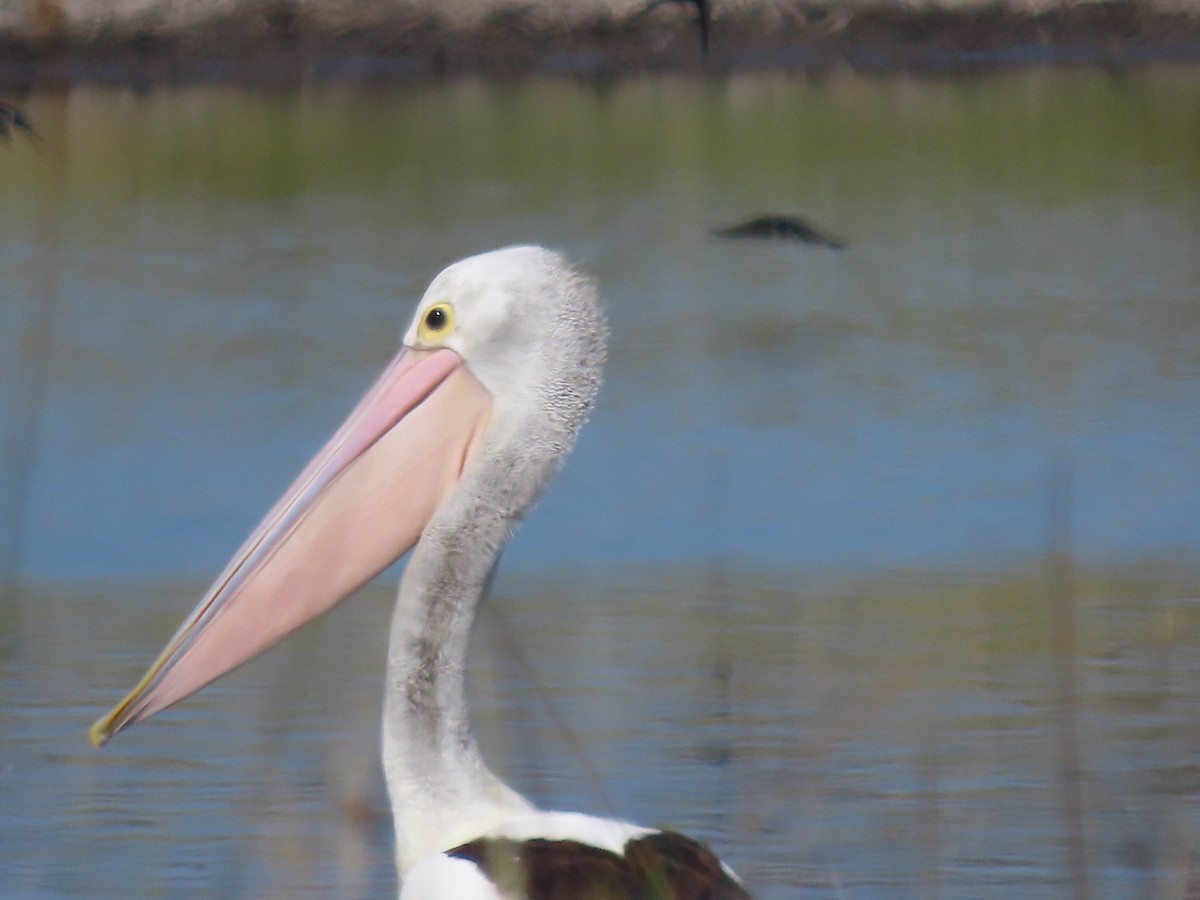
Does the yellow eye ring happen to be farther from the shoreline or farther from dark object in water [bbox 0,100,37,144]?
the shoreline

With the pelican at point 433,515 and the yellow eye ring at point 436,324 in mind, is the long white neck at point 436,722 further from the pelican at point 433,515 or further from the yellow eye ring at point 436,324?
the yellow eye ring at point 436,324

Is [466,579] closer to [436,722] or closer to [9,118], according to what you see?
[436,722]

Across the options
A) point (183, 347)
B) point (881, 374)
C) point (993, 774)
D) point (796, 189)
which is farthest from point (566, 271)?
point (796, 189)

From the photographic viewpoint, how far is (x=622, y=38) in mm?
24391

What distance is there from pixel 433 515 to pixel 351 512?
0.12 meters

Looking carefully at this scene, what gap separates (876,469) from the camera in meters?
7.74

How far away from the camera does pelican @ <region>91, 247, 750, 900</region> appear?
305 cm

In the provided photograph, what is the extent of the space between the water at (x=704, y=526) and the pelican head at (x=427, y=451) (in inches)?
8.2

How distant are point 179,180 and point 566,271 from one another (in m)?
14.4

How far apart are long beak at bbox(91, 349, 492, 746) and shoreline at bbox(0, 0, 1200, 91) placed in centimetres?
2081

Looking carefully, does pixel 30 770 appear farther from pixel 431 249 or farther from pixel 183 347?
pixel 431 249

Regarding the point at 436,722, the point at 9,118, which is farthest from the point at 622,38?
the point at 9,118

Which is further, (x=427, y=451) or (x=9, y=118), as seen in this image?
(x=427, y=451)

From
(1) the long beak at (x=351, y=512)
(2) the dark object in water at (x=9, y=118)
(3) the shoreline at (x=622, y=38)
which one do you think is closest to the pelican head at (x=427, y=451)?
(1) the long beak at (x=351, y=512)
